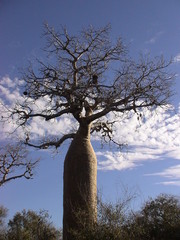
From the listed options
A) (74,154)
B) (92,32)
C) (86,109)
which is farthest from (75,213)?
(92,32)

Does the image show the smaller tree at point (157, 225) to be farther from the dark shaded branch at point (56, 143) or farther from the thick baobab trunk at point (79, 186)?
the dark shaded branch at point (56, 143)

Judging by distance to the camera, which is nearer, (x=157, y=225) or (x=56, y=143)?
(x=157, y=225)

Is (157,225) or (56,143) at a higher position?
(56,143)

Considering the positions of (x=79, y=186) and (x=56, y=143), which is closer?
(x=79, y=186)

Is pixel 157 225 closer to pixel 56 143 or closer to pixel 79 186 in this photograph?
pixel 79 186

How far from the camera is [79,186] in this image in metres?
6.60

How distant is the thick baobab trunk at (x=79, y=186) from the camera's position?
6277 millimetres

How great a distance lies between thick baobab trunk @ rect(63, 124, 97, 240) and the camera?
20.6 ft

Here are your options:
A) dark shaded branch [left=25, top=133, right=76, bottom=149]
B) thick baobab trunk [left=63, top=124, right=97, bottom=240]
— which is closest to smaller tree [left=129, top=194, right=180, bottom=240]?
thick baobab trunk [left=63, top=124, right=97, bottom=240]

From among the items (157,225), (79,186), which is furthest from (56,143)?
(157,225)

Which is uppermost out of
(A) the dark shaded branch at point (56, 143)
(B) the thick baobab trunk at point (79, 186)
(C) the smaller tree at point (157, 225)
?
(A) the dark shaded branch at point (56, 143)

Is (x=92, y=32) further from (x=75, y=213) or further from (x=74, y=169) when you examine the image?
(x=75, y=213)

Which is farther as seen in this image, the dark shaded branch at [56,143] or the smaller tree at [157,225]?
the dark shaded branch at [56,143]

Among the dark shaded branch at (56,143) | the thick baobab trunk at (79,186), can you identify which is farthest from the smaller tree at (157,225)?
the dark shaded branch at (56,143)
